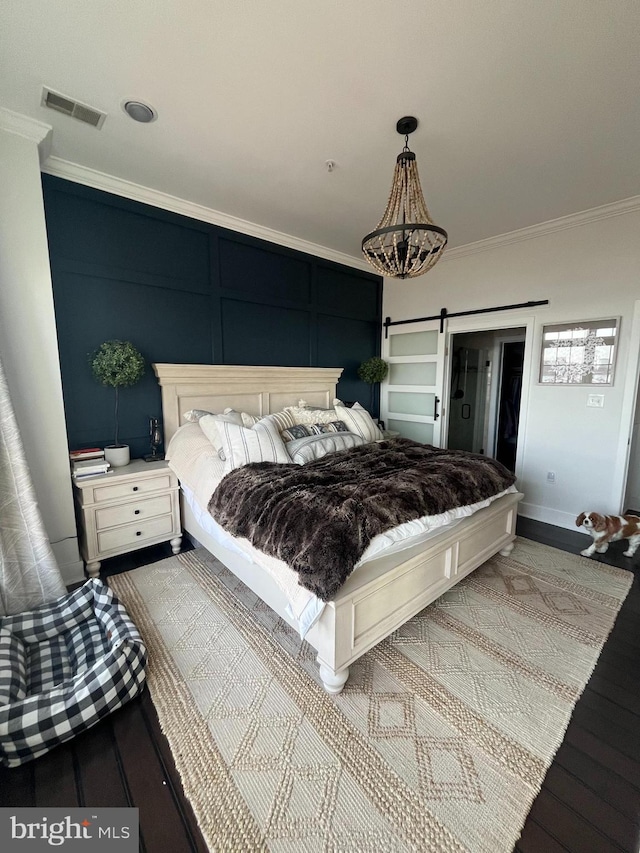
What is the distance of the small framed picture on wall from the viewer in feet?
10.0

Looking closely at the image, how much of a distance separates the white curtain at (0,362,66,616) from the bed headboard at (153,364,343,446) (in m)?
1.11

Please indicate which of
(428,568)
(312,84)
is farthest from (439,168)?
(428,568)

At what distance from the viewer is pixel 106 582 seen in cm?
244

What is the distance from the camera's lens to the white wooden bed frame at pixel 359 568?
1.58 meters

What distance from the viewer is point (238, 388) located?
11.3 feet

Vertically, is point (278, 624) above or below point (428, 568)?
below

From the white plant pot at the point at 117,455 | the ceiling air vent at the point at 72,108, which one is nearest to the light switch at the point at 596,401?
the white plant pot at the point at 117,455

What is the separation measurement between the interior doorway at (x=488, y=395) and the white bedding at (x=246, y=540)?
2978mm

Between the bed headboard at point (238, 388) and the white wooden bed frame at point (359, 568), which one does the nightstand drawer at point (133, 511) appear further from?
the bed headboard at point (238, 388)

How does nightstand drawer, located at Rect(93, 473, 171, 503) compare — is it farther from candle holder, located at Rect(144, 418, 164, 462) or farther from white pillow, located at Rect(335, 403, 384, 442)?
white pillow, located at Rect(335, 403, 384, 442)

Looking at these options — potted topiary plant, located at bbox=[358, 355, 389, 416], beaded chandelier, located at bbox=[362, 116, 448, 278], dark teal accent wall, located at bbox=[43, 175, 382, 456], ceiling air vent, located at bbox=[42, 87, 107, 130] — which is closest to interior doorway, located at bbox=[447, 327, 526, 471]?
potted topiary plant, located at bbox=[358, 355, 389, 416]

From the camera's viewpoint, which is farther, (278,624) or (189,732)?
(278,624)

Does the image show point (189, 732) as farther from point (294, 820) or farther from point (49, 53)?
point (49, 53)

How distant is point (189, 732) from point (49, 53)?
10.3ft
